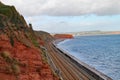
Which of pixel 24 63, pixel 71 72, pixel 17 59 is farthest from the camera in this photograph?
pixel 71 72

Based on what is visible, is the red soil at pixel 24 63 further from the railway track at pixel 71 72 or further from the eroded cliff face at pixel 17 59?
the railway track at pixel 71 72

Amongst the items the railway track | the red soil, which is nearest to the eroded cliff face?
the red soil

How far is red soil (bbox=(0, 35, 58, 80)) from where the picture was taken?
21.8 meters

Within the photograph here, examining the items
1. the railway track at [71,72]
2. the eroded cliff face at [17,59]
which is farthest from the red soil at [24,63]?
the railway track at [71,72]

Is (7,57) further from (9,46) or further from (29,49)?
(29,49)

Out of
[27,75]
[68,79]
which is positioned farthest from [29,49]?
[68,79]

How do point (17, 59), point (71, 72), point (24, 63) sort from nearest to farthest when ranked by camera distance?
point (17, 59)
point (24, 63)
point (71, 72)

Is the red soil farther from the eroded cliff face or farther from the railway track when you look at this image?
the railway track

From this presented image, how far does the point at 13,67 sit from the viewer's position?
2217 centimetres

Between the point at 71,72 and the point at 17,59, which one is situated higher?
the point at 17,59

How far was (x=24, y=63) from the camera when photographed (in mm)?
23188

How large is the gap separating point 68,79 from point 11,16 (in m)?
29.5

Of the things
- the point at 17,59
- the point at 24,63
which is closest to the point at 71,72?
the point at 24,63

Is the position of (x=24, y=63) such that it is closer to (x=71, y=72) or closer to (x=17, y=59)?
(x=17, y=59)
